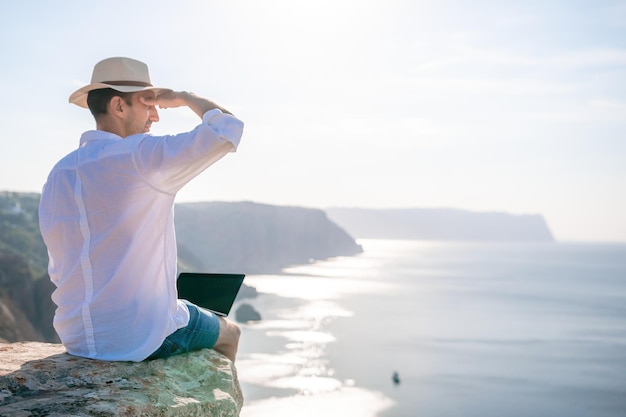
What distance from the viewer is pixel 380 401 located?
207 ft

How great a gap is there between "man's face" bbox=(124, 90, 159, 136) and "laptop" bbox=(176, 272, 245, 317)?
106cm

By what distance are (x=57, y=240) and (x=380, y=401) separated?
6366 centimetres

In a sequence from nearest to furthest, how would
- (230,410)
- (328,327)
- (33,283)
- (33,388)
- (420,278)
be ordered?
1. (33,388)
2. (230,410)
3. (33,283)
4. (328,327)
5. (420,278)

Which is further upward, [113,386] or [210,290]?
[210,290]

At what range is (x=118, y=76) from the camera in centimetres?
302

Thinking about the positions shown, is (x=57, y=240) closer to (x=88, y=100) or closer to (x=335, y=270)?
(x=88, y=100)

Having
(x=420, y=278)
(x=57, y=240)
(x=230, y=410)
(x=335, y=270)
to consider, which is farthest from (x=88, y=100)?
(x=335, y=270)

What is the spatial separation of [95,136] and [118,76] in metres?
0.31

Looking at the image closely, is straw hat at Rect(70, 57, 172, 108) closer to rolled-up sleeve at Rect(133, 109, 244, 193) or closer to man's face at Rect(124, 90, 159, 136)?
man's face at Rect(124, 90, 159, 136)

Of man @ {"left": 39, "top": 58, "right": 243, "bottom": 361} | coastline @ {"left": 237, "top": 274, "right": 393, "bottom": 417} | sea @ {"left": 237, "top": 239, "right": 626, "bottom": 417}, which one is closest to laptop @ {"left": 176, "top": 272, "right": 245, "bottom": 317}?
man @ {"left": 39, "top": 58, "right": 243, "bottom": 361}

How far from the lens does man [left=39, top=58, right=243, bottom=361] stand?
9.29ft

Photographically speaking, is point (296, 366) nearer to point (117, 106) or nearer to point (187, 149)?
point (117, 106)

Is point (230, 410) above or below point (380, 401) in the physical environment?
above

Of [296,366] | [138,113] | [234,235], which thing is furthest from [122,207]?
[234,235]
